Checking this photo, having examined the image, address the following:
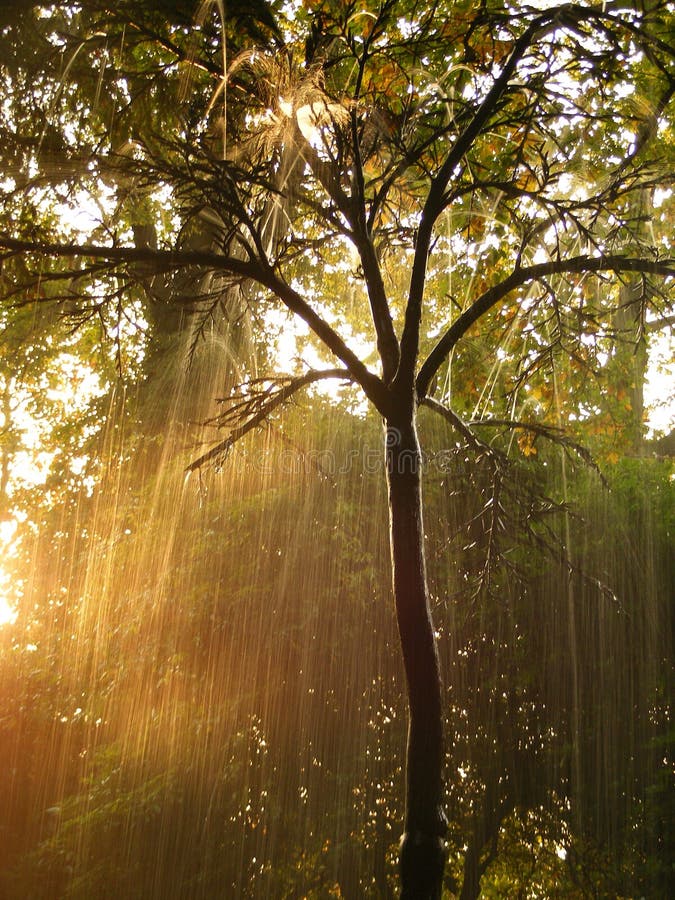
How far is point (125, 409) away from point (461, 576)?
16.9 ft

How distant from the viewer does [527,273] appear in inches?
132

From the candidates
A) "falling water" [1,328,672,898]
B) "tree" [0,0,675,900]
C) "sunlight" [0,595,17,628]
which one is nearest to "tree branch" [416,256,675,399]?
"tree" [0,0,675,900]

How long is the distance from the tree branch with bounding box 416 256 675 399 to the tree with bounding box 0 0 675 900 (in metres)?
0.01

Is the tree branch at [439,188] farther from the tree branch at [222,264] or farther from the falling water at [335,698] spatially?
the falling water at [335,698]

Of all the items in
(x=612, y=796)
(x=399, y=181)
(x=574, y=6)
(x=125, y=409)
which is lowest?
(x=612, y=796)

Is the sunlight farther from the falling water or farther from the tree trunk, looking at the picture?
the tree trunk

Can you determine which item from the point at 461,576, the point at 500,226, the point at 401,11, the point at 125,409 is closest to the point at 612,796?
the point at 461,576

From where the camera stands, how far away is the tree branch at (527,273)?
324 cm

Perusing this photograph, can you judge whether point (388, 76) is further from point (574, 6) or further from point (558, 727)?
point (558, 727)

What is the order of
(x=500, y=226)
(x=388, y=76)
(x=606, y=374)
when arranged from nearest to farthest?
(x=388, y=76)
(x=500, y=226)
(x=606, y=374)

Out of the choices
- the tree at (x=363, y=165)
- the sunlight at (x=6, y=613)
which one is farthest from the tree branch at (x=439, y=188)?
the sunlight at (x=6, y=613)

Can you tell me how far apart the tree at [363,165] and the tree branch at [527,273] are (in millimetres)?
11

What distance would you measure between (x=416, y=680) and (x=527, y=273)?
194 centimetres

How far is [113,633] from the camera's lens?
303 inches
